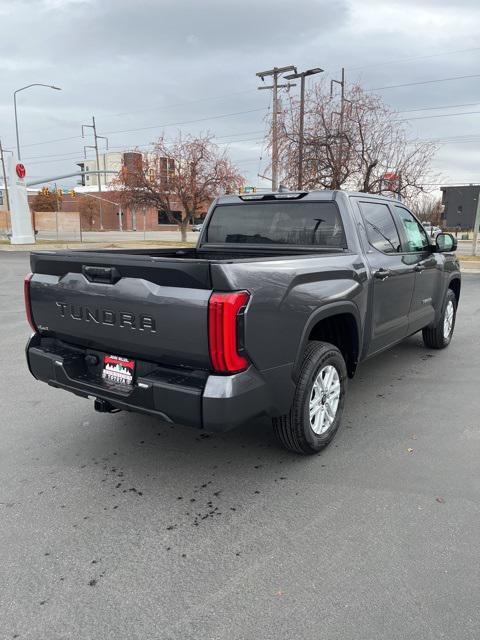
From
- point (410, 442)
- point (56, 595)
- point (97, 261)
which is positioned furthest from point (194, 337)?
point (410, 442)

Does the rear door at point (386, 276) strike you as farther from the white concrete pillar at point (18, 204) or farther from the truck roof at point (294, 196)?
the white concrete pillar at point (18, 204)

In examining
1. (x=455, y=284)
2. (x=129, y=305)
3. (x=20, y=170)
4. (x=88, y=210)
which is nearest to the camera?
(x=129, y=305)

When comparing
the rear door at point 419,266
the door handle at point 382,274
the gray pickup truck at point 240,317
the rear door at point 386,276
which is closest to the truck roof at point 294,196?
the gray pickup truck at point 240,317

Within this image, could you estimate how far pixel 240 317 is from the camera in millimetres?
2688

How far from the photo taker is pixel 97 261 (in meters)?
3.15

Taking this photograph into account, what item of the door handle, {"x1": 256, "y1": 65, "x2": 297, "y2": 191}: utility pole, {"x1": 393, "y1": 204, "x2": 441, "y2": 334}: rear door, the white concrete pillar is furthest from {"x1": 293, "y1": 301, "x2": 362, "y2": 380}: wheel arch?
the white concrete pillar

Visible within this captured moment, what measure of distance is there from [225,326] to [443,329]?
476cm

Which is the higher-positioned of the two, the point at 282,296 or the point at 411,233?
the point at 411,233

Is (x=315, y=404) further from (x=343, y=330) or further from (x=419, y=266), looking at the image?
(x=419, y=266)

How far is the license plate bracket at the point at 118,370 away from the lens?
3.12 meters

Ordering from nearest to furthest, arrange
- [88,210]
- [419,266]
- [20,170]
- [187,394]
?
[187,394], [419,266], [20,170], [88,210]

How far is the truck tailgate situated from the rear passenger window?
225 centimetres

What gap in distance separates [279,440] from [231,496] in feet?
1.93

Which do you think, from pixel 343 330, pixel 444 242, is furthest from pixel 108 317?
pixel 444 242
